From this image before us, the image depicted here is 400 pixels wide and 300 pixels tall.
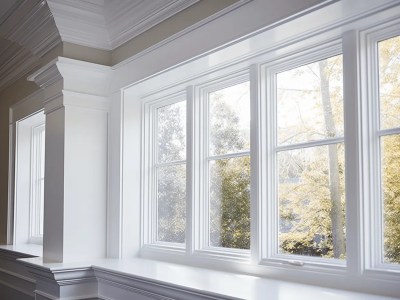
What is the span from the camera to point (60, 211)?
130 inches

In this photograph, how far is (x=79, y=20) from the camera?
3.31 meters

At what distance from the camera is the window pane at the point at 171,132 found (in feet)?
10.7

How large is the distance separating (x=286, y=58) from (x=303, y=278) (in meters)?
1.07

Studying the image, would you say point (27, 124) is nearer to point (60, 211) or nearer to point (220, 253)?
point (60, 211)

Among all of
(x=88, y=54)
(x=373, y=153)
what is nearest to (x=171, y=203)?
(x=88, y=54)

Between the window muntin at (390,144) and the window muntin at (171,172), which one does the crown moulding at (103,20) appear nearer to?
the window muntin at (171,172)

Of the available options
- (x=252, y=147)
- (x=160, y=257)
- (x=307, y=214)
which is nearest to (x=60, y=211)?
(x=160, y=257)

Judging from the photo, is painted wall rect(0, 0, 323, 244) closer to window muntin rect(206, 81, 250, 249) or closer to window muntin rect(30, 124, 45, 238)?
window muntin rect(30, 124, 45, 238)

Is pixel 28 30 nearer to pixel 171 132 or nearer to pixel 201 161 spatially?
pixel 171 132

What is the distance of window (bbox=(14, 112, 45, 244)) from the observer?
15.3 feet

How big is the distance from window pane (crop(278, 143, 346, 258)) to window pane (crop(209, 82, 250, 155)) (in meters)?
0.35

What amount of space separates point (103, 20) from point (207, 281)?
6.25ft

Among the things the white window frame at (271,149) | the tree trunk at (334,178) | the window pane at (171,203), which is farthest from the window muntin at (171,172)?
the tree trunk at (334,178)

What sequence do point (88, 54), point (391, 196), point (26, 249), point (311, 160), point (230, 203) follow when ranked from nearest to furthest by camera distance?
point (391, 196), point (311, 160), point (230, 203), point (88, 54), point (26, 249)
